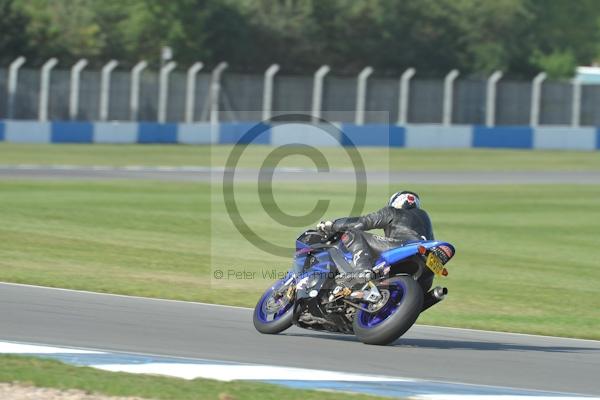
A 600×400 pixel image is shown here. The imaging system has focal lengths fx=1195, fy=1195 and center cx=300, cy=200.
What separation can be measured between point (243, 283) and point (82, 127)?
27.4 metres

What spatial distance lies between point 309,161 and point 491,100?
11.9 m

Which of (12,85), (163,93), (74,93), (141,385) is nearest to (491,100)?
(163,93)

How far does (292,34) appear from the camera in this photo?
67000 mm

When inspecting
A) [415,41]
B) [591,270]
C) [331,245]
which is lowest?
[591,270]

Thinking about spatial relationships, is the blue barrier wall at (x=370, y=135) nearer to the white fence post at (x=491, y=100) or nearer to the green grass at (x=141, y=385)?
the white fence post at (x=491, y=100)

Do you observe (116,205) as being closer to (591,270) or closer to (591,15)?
(591,270)

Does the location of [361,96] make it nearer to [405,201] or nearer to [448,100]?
[448,100]

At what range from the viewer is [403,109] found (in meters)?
46.8

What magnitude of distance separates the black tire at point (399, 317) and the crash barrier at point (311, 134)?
31.5 meters

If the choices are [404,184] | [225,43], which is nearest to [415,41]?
[225,43]

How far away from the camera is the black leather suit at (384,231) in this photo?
975cm

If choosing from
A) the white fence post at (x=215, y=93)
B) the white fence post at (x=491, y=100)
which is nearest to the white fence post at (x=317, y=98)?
the white fence post at (x=215, y=93)

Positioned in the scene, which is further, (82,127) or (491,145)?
(491,145)

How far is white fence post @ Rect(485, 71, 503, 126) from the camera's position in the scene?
47094 mm
